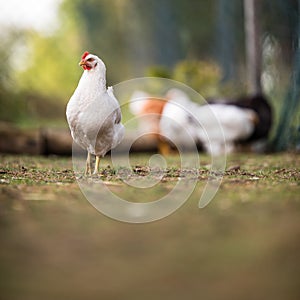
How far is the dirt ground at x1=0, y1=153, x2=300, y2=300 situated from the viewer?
0.68 m

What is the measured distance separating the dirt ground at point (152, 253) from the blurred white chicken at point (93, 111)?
1.13 ft

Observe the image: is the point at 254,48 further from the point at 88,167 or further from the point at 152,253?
the point at 152,253

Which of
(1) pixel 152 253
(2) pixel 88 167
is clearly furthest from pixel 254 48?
(1) pixel 152 253

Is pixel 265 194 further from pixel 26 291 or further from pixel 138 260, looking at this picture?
pixel 26 291

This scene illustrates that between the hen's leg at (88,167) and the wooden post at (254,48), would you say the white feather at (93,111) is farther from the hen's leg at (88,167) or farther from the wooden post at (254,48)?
the wooden post at (254,48)

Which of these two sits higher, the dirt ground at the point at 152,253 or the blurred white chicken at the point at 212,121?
the blurred white chicken at the point at 212,121

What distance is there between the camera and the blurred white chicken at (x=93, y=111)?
1.25 metres

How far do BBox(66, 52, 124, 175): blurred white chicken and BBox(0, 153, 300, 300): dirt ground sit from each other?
Answer: 13.6 inches

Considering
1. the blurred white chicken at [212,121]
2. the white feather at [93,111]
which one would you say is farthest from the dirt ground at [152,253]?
the blurred white chicken at [212,121]

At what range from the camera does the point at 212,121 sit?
8.75 ft

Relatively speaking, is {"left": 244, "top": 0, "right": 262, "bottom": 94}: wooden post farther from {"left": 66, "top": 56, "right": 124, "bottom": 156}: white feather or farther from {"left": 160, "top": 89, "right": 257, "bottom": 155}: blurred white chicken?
{"left": 66, "top": 56, "right": 124, "bottom": 156}: white feather

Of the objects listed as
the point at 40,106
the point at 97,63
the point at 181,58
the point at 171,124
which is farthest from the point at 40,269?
the point at 181,58

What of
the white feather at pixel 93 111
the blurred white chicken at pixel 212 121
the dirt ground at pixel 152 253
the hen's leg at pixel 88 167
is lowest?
the dirt ground at pixel 152 253

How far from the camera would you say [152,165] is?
1.48 metres
